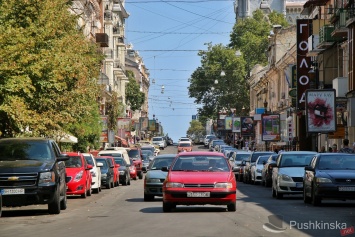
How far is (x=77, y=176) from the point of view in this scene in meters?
34.7

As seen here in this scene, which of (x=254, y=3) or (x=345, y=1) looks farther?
(x=254, y=3)

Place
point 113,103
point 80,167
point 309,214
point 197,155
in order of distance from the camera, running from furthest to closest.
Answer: point 113,103 < point 80,167 < point 197,155 < point 309,214

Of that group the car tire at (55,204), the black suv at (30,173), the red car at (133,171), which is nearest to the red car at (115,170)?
the red car at (133,171)

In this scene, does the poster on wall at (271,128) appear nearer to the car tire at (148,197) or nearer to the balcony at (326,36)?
the balcony at (326,36)

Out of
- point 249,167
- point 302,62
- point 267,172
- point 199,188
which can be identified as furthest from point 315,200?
point 302,62

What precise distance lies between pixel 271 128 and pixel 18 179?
6226cm

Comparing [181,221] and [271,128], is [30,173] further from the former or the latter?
[271,128]

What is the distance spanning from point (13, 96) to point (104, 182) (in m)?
15.4

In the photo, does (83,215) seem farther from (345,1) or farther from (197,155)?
(345,1)

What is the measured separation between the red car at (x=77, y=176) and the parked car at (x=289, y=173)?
6.45 m

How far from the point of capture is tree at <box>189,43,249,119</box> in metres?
134

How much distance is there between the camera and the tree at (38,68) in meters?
29.4

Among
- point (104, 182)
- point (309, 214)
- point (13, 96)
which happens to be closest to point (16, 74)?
point (13, 96)

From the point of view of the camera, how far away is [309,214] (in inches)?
924
